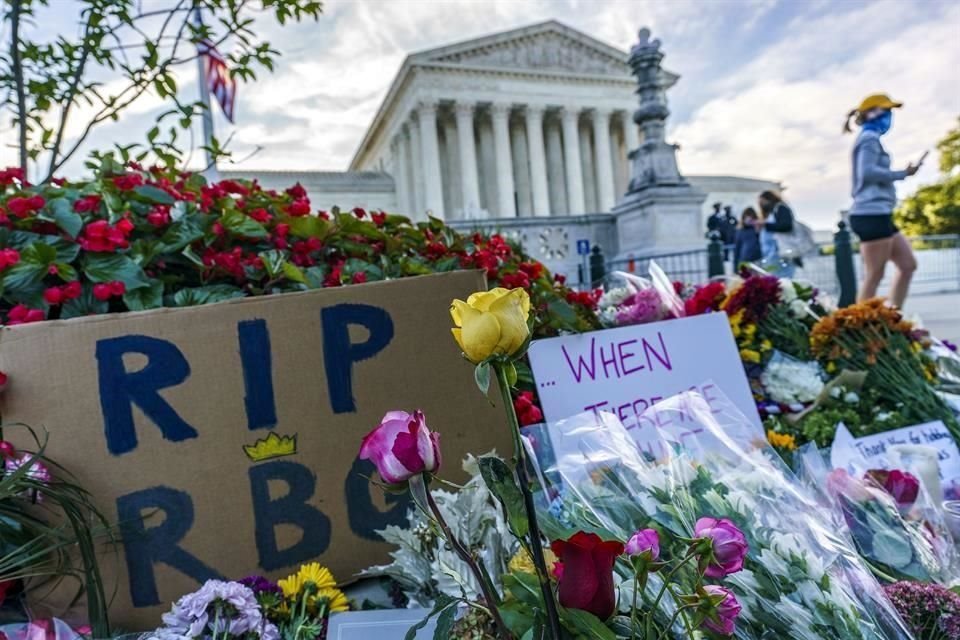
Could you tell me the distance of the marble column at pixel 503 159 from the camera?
2974 centimetres

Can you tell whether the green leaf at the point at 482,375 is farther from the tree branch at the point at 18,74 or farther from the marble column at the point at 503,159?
the marble column at the point at 503,159

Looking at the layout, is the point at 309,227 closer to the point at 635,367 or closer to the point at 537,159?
the point at 635,367

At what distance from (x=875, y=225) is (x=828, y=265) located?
23.2ft

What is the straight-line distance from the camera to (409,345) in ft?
4.09

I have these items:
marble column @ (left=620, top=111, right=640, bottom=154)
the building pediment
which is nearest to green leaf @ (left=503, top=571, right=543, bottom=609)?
the building pediment

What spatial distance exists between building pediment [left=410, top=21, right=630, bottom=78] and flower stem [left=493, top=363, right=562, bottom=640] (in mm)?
29598

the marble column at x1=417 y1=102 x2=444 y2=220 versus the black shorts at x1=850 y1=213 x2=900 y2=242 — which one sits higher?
the marble column at x1=417 y1=102 x2=444 y2=220

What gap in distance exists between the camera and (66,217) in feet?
4.71

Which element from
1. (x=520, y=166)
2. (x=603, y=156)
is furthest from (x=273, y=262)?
(x=603, y=156)

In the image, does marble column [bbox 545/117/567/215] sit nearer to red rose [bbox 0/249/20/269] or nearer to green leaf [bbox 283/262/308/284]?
green leaf [bbox 283/262/308/284]

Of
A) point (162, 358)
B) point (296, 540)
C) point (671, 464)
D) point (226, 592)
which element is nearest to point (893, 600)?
point (671, 464)

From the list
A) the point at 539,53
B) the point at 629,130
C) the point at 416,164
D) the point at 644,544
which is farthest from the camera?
the point at 629,130

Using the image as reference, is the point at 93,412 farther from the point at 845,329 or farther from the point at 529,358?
the point at 845,329

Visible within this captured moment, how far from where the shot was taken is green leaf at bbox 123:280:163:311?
4.42 feet
